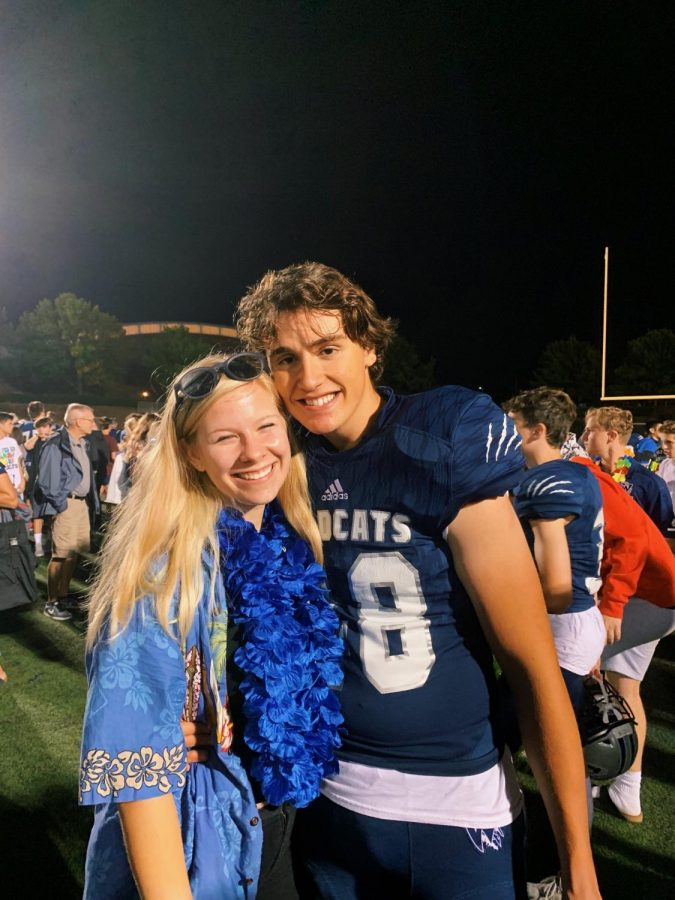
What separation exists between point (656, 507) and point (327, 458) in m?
4.72

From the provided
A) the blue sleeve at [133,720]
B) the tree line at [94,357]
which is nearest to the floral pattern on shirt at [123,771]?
the blue sleeve at [133,720]

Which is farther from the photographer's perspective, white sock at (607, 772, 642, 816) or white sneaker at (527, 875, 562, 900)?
white sock at (607, 772, 642, 816)

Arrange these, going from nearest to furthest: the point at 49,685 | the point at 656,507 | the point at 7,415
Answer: the point at 49,685 → the point at 656,507 → the point at 7,415

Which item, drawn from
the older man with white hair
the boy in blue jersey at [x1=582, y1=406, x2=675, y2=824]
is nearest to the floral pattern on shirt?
the boy in blue jersey at [x1=582, y1=406, x2=675, y2=824]

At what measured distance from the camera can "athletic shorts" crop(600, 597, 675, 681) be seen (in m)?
3.50

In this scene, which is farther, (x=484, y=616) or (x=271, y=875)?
(x=271, y=875)

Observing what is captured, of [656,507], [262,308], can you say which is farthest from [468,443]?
[656,507]

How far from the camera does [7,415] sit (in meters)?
7.84

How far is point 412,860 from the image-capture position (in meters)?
1.30

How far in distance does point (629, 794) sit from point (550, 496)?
1916mm

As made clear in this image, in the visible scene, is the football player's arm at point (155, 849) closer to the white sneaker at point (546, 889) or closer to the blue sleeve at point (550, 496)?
the white sneaker at point (546, 889)

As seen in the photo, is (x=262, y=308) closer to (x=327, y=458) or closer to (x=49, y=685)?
(x=327, y=458)

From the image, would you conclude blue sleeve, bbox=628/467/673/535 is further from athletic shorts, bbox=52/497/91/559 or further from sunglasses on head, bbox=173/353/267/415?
athletic shorts, bbox=52/497/91/559

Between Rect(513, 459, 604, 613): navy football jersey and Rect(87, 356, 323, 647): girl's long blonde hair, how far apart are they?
142 centimetres
